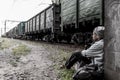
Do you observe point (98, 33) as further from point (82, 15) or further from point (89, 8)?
point (82, 15)

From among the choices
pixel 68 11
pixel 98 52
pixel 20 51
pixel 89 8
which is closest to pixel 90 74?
pixel 98 52

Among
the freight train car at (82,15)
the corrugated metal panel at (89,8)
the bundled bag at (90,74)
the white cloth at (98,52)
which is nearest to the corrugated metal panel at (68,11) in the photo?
the freight train car at (82,15)

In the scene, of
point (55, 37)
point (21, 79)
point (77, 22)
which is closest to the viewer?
point (21, 79)

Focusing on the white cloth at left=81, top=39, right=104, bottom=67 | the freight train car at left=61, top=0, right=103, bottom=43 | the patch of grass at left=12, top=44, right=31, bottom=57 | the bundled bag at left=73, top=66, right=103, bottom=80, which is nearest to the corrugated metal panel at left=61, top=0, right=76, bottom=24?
the freight train car at left=61, top=0, right=103, bottom=43

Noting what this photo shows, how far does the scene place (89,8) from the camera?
7250 millimetres

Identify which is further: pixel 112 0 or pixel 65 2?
pixel 65 2

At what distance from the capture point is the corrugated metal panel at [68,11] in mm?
9078

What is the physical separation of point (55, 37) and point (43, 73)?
10.8 meters

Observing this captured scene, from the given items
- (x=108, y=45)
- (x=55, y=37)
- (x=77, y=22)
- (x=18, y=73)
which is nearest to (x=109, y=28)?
(x=108, y=45)

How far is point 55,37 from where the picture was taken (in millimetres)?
15438

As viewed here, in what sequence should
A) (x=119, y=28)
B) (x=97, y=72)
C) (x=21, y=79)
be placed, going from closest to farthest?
(x=119, y=28), (x=97, y=72), (x=21, y=79)

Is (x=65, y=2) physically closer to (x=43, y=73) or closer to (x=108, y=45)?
(x=43, y=73)

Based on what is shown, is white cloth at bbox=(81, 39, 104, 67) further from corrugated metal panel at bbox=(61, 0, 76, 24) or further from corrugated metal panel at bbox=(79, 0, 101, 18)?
corrugated metal panel at bbox=(61, 0, 76, 24)

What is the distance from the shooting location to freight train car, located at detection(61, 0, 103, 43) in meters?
6.75
